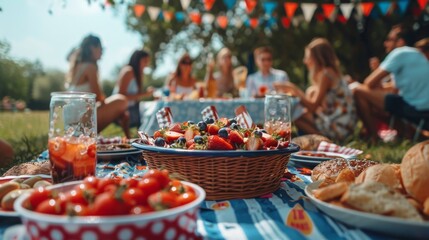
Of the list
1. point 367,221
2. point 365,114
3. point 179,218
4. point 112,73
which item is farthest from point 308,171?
point 112,73

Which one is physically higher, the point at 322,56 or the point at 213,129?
the point at 322,56

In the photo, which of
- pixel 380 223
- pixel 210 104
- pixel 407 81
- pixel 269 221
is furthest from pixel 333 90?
pixel 380 223

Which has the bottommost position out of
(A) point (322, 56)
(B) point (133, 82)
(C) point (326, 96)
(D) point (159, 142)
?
(D) point (159, 142)

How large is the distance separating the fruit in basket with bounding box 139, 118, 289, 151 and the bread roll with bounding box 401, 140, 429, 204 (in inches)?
16.2

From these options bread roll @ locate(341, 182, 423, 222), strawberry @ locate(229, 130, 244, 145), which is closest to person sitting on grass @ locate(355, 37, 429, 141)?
strawberry @ locate(229, 130, 244, 145)

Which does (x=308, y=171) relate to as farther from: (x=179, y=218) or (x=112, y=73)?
(x=112, y=73)

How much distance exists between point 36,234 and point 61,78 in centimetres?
3702

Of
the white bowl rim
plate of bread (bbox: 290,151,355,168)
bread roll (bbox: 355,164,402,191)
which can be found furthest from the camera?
plate of bread (bbox: 290,151,355,168)

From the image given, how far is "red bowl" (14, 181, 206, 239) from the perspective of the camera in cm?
75

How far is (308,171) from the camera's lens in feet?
6.32

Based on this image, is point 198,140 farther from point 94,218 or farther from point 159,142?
point 94,218

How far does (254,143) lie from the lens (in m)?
1.32

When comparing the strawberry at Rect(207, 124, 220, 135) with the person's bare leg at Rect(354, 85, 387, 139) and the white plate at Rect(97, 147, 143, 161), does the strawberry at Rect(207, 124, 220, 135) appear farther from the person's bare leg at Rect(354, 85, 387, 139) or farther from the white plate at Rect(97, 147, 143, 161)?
the person's bare leg at Rect(354, 85, 387, 139)

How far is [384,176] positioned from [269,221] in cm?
37
